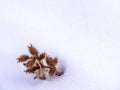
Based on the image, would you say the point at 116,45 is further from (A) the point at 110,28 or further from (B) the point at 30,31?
(B) the point at 30,31

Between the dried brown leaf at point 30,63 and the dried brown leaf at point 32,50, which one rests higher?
the dried brown leaf at point 32,50

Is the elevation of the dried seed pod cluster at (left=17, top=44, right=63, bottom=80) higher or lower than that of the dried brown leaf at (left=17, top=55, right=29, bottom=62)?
lower

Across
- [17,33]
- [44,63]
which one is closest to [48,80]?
[44,63]

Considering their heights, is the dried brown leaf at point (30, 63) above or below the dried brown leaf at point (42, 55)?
below

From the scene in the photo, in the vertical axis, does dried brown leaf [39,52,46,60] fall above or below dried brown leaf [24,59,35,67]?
above
